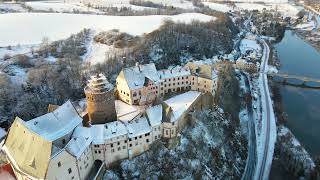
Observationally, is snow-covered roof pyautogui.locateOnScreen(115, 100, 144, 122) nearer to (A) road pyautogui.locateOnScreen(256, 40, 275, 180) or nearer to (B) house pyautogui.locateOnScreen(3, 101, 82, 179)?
(B) house pyautogui.locateOnScreen(3, 101, 82, 179)

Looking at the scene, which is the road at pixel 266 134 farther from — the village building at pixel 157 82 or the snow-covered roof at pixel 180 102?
the snow-covered roof at pixel 180 102

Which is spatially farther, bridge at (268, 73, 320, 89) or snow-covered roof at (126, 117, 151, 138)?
bridge at (268, 73, 320, 89)

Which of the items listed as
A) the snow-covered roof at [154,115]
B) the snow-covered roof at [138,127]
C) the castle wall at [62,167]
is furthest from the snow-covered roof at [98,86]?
the castle wall at [62,167]

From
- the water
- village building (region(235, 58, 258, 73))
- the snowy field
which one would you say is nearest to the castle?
the water

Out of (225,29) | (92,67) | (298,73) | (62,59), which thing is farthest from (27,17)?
(298,73)

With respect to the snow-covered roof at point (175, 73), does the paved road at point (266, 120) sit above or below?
below

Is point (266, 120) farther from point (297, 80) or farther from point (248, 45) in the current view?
point (248, 45)

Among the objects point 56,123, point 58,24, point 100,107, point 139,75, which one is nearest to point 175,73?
point 139,75
